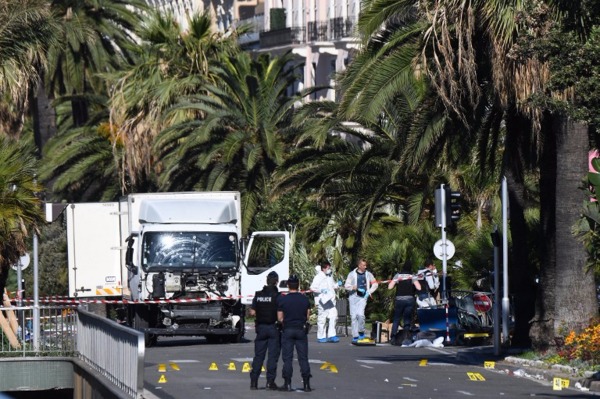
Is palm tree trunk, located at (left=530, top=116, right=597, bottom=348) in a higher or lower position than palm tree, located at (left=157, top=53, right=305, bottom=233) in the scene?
lower

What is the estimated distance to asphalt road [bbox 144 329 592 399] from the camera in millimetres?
20188

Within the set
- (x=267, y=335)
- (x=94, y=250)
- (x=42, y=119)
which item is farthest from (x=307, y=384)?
(x=42, y=119)

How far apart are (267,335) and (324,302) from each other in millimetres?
11730

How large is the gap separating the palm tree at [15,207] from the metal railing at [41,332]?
79.6 inches

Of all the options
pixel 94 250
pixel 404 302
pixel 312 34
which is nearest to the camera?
pixel 404 302

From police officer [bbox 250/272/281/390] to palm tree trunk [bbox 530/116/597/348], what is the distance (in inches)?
238

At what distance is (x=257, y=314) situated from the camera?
2100 centimetres

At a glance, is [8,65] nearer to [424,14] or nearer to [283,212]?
[424,14]

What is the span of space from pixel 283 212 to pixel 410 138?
17.0m

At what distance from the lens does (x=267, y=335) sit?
68.2 ft

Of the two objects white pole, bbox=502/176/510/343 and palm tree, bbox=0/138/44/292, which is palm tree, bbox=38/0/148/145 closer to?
palm tree, bbox=0/138/44/292

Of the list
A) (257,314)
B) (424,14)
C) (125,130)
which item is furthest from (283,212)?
(257,314)

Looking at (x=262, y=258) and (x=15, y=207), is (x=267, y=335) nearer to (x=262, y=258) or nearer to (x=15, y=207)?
(x=15, y=207)

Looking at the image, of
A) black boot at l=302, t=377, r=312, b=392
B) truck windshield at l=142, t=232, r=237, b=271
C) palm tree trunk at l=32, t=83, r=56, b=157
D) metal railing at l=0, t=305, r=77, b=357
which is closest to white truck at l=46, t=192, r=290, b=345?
truck windshield at l=142, t=232, r=237, b=271
